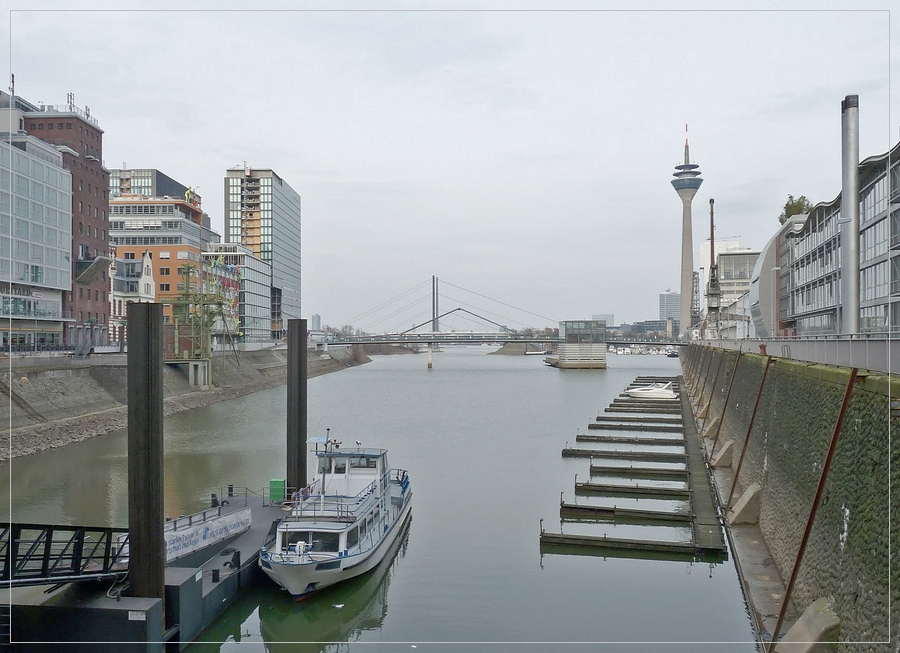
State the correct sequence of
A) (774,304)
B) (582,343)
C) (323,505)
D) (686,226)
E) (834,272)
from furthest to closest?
(686,226) < (582,343) < (774,304) < (834,272) < (323,505)

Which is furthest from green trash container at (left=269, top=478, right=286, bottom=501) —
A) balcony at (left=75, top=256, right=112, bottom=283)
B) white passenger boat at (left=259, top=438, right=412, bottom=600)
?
balcony at (left=75, top=256, right=112, bottom=283)

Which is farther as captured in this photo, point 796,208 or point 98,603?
point 796,208

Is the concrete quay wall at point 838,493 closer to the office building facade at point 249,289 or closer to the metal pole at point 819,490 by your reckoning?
the metal pole at point 819,490

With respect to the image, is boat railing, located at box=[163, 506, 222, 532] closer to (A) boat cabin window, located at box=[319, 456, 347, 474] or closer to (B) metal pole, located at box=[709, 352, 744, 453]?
(A) boat cabin window, located at box=[319, 456, 347, 474]

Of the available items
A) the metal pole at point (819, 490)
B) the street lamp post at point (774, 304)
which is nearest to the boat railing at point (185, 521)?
the metal pole at point (819, 490)

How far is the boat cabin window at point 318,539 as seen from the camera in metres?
9.15

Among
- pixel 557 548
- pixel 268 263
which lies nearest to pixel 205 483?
pixel 557 548

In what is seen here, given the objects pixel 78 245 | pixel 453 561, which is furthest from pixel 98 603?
pixel 78 245

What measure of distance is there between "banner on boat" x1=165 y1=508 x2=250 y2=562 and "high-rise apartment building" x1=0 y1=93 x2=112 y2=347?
24961mm

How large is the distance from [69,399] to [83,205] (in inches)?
545

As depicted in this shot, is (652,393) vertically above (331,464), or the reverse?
(331,464)

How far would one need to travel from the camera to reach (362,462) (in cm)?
1141

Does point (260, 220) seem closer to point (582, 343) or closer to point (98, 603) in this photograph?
point (582, 343)

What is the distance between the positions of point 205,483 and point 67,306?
19.7 m
